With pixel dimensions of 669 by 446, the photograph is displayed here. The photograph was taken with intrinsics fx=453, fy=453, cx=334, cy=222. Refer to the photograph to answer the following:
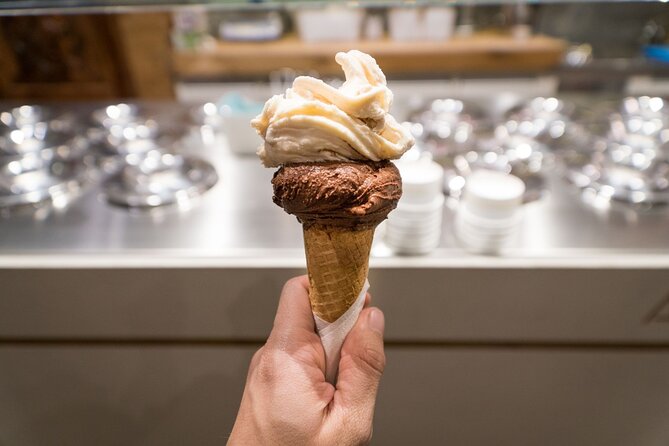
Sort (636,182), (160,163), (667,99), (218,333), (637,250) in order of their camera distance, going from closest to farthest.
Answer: (637,250) → (218,333) → (636,182) → (160,163) → (667,99)

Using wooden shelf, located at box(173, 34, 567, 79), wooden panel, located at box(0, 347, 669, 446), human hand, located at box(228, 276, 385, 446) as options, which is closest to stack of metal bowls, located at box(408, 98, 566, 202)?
wooden panel, located at box(0, 347, 669, 446)

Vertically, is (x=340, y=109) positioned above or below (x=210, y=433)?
above

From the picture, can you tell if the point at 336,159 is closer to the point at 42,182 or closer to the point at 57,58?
the point at 42,182

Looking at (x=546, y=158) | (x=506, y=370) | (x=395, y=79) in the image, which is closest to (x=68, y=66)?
(x=395, y=79)

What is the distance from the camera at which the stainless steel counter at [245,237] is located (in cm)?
158

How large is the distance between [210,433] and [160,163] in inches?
49.1

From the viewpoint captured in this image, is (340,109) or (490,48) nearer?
(340,109)

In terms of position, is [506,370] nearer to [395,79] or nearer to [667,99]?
[667,99]

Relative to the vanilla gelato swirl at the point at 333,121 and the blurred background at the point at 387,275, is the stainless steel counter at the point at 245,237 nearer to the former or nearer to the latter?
the blurred background at the point at 387,275

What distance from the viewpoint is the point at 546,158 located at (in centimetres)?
217

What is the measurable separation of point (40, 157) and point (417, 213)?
185 centimetres

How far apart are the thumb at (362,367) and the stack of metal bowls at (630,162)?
1267mm

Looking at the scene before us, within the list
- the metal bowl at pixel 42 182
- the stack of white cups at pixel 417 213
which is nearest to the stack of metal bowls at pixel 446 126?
the stack of white cups at pixel 417 213

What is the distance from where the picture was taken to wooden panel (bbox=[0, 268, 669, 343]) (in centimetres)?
158
